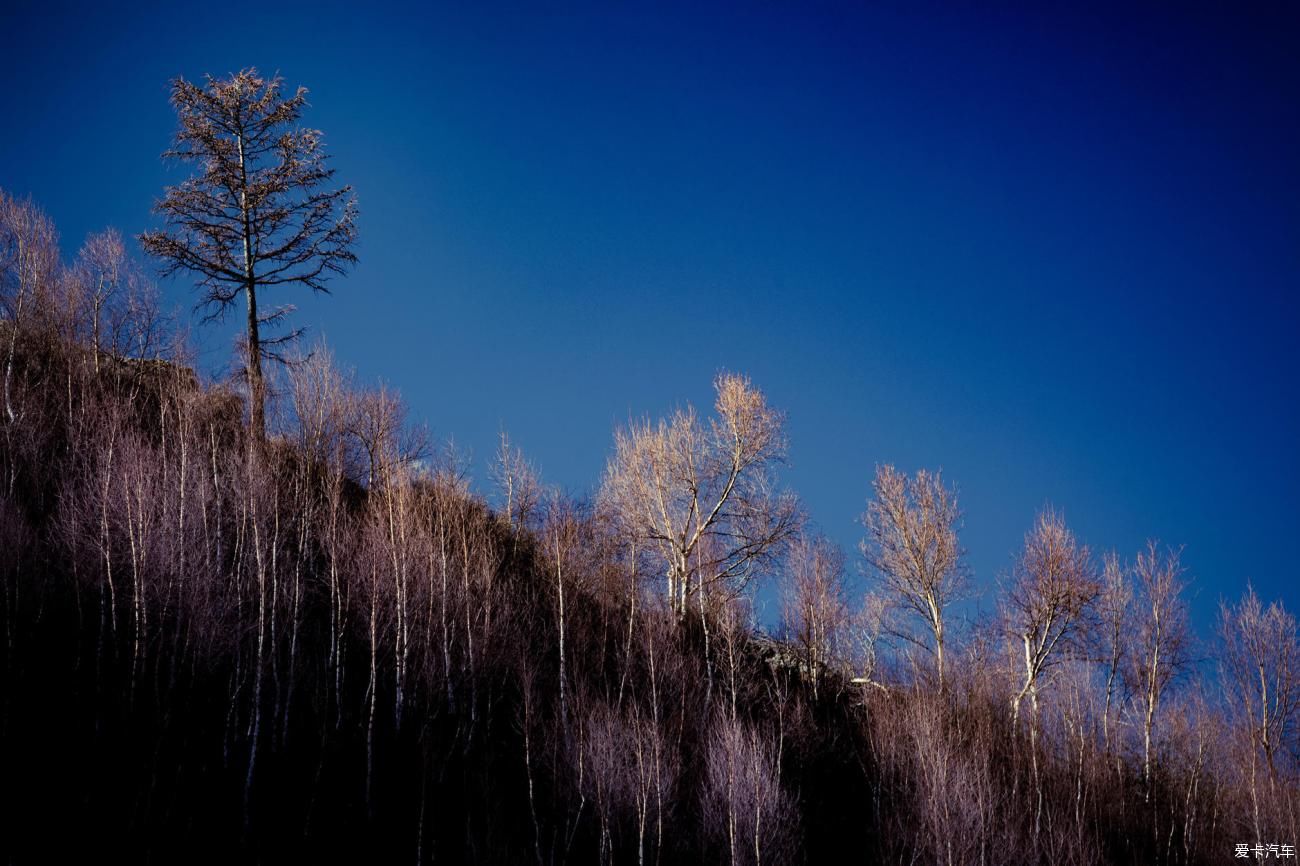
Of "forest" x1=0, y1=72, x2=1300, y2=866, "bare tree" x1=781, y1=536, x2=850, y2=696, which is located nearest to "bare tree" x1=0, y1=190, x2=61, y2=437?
"forest" x1=0, y1=72, x2=1300, y2=866

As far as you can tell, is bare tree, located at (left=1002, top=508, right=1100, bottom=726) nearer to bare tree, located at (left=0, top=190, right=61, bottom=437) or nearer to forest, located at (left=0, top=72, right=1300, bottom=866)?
forest, located at (left=0, top=72, right=1300, bottom=866)

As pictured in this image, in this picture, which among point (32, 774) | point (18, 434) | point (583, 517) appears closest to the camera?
point (32, 774)

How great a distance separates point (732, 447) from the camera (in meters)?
29.5

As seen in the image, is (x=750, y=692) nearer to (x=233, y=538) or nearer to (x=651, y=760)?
(x=651, y=760)

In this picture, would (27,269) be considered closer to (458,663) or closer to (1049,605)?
(458,663)

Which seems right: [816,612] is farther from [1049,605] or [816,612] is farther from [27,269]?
[27,269]

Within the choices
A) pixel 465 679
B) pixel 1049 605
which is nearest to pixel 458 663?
pixel 465 679

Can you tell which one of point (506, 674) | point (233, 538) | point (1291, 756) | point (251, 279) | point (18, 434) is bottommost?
point (1291, 756)

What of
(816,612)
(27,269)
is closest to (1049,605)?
(816,612)

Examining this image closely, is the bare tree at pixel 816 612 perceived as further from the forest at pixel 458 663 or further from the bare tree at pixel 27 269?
the bare tree at pixel 27 269

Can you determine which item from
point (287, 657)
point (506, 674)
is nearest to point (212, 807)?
point (287, 657)

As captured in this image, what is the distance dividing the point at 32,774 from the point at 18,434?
11692mm

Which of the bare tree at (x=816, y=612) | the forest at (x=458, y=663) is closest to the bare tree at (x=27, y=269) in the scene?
the forest at (x=458, y=663)

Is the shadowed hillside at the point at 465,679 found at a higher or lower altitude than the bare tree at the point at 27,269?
lower
